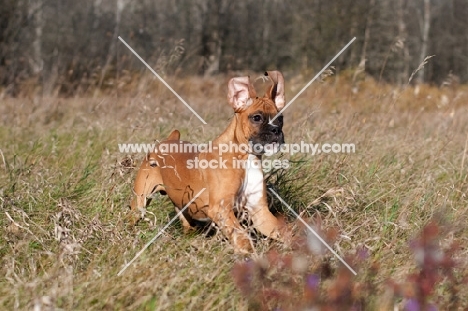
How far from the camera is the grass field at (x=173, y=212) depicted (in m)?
3.39

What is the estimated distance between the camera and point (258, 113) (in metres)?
4.84

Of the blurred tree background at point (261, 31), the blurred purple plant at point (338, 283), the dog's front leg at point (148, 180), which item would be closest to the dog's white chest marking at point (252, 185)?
the dog's front leg at point (148, 180)

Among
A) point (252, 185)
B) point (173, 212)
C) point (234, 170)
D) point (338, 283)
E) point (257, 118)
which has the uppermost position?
point (338, 283)

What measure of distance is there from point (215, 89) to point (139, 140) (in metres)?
4.40

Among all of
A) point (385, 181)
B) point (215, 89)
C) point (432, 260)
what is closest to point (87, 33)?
point (215, 89)

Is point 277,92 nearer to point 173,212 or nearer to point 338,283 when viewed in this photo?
point 173,212

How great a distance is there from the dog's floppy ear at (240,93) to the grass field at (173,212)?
0.82 meters

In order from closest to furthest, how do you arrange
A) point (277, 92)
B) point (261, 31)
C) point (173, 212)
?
point (277, 92), point (173, 212), point (261, 31)

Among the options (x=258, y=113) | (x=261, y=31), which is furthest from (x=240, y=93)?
(x=261, y=31)

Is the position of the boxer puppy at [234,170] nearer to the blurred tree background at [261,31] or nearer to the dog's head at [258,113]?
the dog's head at [258,113]

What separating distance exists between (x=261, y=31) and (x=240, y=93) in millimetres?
28411

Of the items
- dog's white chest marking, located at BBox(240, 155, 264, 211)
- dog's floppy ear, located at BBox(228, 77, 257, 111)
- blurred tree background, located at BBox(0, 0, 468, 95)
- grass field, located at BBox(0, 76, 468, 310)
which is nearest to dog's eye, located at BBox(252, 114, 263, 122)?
dog's floppy ear, located at BBox(228, 77, 257, 111)

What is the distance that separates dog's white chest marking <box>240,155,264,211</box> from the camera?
4.86 meters

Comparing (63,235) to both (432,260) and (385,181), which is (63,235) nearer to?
(432,260)
